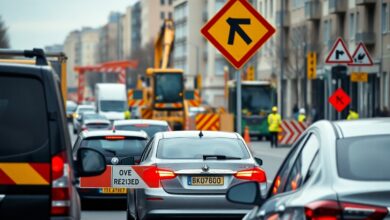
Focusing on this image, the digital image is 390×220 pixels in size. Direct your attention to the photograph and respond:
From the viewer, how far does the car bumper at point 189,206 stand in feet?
50.3

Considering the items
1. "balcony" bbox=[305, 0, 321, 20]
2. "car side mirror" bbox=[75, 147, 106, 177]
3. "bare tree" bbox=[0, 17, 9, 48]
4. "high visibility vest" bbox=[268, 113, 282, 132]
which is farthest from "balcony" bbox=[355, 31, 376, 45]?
"car side mirror" bbox=[75, 147, 106, 177]

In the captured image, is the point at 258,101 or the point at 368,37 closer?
the point at 368,37

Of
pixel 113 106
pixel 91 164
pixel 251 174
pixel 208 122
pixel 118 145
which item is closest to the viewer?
pixel 91 164

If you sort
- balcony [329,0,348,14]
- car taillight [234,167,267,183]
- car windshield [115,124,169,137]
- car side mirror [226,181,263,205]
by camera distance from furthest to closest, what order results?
balcony [329,0,348,14] < car windshield [115,124,169,137] < car taillight [234,167,267,183] < car side mirror [226,181,263,205]

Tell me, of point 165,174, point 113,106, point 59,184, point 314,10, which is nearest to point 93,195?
point 165,174

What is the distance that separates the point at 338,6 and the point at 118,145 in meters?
49.9

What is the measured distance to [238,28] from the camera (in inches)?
736

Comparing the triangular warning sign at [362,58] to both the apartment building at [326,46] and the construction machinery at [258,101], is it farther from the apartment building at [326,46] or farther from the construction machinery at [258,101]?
the construction machinery at [258,101]

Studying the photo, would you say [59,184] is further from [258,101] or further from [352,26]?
[352,26]

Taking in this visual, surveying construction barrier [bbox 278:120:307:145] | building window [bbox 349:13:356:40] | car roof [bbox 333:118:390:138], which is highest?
building window [bbox 349:13:356:40]

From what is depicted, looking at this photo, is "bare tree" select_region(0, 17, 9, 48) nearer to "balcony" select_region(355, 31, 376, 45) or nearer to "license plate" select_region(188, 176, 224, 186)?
"balcony" select_region(355, 31, 376, 45)

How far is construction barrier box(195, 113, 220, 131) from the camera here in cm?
5494

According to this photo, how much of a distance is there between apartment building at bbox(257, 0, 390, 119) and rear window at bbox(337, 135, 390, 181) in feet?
151

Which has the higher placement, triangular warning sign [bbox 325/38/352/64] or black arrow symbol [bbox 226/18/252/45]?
black arrow symbol [bbox 226/18/252/45]
